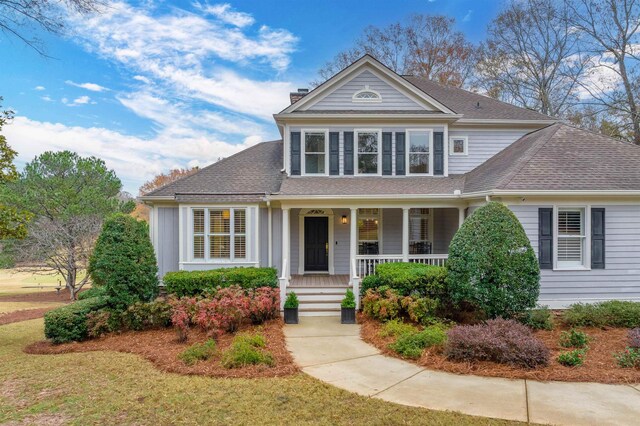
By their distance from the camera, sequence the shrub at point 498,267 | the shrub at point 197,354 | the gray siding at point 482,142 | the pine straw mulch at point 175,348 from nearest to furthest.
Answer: the pine straw mulch at point 175,348 < the shrub at point 197,354 < the shrub at point 498,267 < the gray siding at point 482,142

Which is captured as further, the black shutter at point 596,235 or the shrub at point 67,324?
the black shutter at point 596,235

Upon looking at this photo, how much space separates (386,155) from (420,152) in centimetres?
118

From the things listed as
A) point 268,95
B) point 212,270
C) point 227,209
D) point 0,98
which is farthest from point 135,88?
point 212,270

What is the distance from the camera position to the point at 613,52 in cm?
1714

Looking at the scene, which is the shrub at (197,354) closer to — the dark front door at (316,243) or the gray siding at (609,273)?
the dark front door at (316,243)

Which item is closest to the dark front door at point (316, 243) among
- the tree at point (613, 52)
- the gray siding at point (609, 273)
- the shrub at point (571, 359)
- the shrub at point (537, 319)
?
the gray siding at point (609, 273)

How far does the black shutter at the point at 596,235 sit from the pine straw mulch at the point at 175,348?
8305mm

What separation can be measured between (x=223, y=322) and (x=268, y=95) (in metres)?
13.7

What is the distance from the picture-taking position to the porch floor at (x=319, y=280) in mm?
10401

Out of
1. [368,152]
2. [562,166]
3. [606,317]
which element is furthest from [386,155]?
[606,317]

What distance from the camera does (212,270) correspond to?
10359mm

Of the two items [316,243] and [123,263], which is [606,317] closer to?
[316,243]

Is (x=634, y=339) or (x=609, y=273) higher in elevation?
(x=609, y=273)

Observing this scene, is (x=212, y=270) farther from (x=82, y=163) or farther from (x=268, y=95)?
(x=82, y=163)
